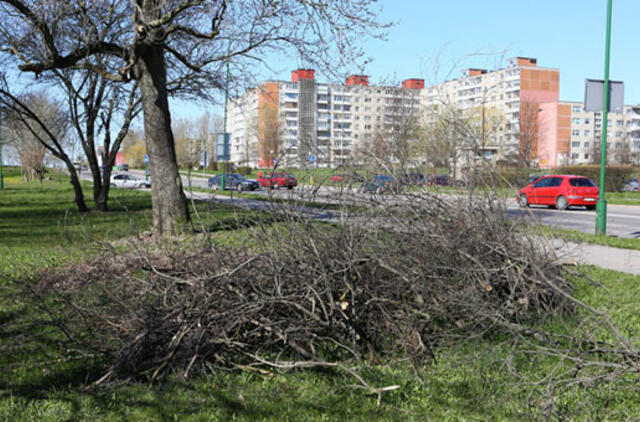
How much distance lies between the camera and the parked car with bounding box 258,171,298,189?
5.96 m

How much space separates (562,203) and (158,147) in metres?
18.1

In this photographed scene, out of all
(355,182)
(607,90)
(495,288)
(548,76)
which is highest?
(548,76)

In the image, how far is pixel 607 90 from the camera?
1353 centimetres

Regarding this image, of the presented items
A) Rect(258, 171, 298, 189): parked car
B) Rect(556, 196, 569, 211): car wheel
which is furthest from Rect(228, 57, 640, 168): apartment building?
Rect(556, 196, 569, 211): car wheel

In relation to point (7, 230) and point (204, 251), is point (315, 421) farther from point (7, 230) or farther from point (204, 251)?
point (7, 230)

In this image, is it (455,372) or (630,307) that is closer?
(455,372)

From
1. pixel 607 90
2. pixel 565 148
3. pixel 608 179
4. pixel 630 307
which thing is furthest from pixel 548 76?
pixel 630 307

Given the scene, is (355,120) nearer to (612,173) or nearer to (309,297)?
(309,297)

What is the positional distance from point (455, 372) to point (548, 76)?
116060 mm

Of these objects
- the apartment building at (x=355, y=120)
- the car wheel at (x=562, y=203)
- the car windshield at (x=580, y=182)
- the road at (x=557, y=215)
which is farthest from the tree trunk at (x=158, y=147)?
the car windshield at (x=580, y=182)

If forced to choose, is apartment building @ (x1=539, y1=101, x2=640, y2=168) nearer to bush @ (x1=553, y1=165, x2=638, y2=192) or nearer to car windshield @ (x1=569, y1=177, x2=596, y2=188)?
bush @ (x1=553, y1=165, x2=638, y2=192)

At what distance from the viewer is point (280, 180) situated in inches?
237

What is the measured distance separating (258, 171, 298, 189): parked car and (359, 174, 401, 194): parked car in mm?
722

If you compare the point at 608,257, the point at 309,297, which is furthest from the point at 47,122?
the point at 309,297
